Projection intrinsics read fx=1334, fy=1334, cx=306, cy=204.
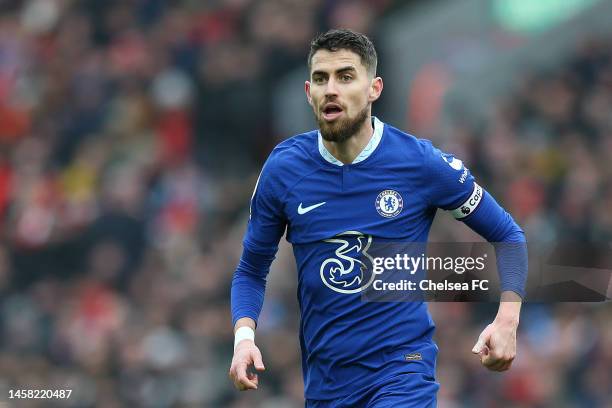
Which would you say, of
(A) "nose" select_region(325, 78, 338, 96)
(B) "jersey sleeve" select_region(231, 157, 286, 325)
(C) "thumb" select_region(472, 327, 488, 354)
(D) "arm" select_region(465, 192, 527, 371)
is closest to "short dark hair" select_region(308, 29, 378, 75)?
(A) "nose" select_region(325, 78, 338, 96)

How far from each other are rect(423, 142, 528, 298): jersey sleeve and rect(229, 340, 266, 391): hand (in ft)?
3.37

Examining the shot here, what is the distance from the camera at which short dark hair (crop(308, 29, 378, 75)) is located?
5.85 metres

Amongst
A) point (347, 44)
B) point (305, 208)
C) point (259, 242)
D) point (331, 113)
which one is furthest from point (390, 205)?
point (347, 44)

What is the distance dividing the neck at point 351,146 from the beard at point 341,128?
1.4 inches

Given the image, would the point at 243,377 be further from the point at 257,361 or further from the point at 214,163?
the point at 214,163

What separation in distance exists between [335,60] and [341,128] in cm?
30

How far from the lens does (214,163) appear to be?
1381 centimetres

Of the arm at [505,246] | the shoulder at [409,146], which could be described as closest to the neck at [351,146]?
the shoulder at [409,146]

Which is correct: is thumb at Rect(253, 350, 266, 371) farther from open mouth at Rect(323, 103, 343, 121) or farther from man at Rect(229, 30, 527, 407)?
open mouth at Rect(323, 103, 343, 121)

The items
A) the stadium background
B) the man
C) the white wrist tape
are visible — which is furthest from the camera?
the stadium background

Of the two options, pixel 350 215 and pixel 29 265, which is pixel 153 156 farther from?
pixel 350 215

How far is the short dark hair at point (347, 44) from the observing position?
19.2 feet

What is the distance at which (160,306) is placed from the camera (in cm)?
1225

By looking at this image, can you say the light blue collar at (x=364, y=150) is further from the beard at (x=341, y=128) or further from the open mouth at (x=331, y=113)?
the open mouth at (x=331, y=113)
